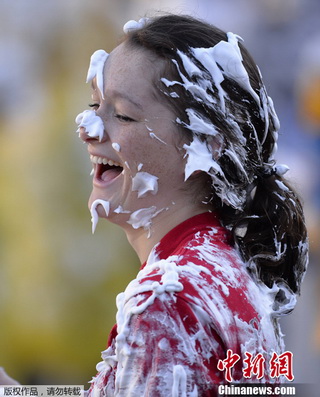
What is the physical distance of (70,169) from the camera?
3473mm

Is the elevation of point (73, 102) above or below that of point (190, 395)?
above

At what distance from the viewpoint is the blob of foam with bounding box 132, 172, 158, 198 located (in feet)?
4.75

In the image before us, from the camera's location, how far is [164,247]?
1429 mm

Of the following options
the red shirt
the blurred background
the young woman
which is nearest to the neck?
the young woman

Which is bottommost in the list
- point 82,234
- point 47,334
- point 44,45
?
point 47,334

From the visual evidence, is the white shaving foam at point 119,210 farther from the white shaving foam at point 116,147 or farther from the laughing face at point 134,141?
the white shaving foam at point 116,147

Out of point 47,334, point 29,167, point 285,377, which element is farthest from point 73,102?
point 285,377

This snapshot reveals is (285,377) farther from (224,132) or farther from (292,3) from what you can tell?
(292,3)

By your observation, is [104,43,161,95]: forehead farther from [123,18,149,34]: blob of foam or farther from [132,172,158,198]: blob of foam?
[132,172,158,198]: blob of foam

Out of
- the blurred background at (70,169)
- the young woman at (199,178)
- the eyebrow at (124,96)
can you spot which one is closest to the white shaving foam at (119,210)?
the young woman at (199,178)

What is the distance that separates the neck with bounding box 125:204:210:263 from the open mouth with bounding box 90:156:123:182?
131 millimetres

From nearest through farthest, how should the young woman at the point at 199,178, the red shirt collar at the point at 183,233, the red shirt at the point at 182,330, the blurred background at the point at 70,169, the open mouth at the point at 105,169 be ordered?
the red shirt at the point at 182,330, the young woman at the point at 199,178, the red shirt collar at the point at 183,233, the open mouth at the point at 105,169, the blurred background at the point at 70,169

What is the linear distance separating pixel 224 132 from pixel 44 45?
2596 millimetres

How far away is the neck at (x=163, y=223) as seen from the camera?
1460 mm
